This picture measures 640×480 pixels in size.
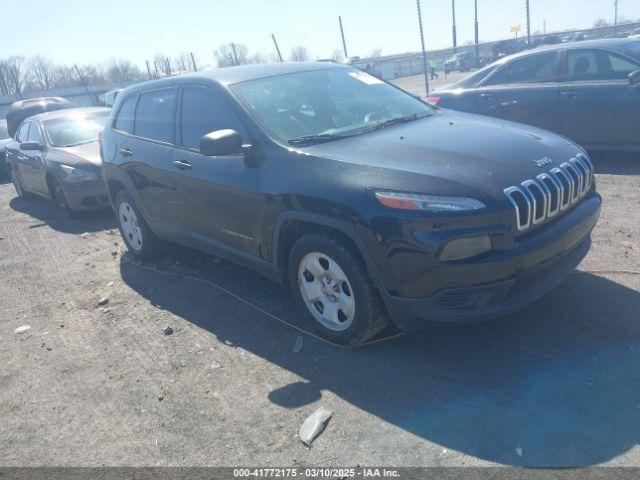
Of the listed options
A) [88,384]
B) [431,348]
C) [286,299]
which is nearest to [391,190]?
[431,348]

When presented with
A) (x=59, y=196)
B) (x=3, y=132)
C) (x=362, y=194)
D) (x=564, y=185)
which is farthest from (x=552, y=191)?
(x=3, y=132)

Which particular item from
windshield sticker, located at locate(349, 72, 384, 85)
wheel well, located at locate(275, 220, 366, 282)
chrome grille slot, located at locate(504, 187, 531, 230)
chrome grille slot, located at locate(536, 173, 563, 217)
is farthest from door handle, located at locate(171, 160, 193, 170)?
chrome grille slot, located at locate(536, 173, 563, 217)

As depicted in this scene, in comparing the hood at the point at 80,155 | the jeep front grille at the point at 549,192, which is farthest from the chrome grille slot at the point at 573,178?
the hood at the point at 80,155

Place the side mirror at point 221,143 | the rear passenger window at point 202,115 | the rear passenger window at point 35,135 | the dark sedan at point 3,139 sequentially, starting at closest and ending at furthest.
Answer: the side mirror at point 221,143 < the rear passenger window at point 202,115 < the rear passenger window at point 35,135 < the dark sedan at point 3,139

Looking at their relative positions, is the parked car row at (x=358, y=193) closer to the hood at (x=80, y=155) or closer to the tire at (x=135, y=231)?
the tire at (x=135, y=231)

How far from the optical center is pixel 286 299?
4.70 meters

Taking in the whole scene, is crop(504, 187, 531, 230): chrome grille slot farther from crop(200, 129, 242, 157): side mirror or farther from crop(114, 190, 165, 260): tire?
crop(114, 190, 165, 260): tire

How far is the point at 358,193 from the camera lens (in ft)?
10.9

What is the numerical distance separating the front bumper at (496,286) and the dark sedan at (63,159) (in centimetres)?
633

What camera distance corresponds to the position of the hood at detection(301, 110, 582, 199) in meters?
3.27

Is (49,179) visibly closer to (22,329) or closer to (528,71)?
(22,329)

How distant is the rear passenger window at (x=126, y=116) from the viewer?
575cm

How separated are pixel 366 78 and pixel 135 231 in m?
2.88

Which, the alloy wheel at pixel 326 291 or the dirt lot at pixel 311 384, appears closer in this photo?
the dirt lot at pixel 311 384
